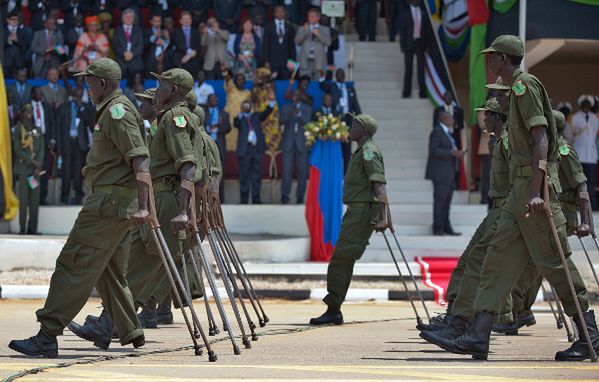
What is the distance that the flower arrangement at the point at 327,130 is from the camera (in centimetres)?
2360

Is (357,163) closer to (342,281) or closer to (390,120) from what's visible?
(342,281)

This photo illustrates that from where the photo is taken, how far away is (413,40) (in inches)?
1062

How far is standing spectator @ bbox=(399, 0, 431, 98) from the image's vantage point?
26953 millimetres

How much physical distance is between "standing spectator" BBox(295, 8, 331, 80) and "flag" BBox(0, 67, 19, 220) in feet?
16.9

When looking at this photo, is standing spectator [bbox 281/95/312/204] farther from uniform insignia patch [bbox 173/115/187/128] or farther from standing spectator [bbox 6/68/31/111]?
uniform insignia patch [bbox 173/115/187/128]

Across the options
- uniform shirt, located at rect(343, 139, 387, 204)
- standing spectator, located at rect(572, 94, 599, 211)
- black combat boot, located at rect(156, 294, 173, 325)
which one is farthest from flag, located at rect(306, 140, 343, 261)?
black combat boot, located at rect(156, 294, 173, 325)

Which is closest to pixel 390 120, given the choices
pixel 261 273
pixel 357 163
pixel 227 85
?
pixel 227 85

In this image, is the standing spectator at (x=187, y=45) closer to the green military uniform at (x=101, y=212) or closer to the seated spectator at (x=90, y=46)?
the seated spectator at (x=90, y=46)

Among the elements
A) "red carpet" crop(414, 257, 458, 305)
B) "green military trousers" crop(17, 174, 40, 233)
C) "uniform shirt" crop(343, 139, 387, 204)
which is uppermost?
"uniform shirt" crop(343, 139, 387, 204)

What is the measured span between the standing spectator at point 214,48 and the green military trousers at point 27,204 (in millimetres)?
3743

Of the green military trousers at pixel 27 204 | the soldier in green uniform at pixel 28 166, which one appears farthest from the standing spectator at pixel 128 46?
the green military trousers at pixel 27 204

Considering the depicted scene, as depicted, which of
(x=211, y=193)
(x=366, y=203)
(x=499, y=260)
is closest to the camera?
(x=499, y=260)

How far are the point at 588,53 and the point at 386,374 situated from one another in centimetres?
1858

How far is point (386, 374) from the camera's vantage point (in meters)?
9.49
